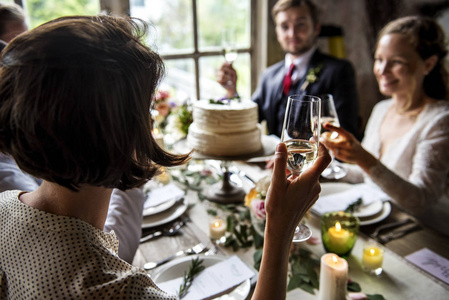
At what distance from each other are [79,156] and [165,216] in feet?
2.78

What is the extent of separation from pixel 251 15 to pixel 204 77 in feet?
2.18

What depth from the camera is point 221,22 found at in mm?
2977

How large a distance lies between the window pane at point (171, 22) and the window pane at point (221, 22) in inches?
3.8

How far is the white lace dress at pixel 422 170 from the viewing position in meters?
1.43

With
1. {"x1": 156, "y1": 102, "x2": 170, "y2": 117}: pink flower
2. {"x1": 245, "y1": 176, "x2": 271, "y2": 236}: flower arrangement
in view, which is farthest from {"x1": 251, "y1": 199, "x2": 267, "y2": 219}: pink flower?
{"x1": 156, "y1": 102, "x2": 170, "y2": 117}: pink flower

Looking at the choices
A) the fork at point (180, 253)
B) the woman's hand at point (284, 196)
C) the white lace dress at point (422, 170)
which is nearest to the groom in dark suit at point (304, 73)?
the white lace dress at point (422, 170)

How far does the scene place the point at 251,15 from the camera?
3.03 metres

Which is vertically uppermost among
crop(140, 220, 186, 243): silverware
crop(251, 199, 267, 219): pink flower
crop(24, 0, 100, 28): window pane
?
crop(24, 0, 100, 28): window pane

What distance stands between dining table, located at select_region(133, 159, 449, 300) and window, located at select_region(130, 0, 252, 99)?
5.41ft

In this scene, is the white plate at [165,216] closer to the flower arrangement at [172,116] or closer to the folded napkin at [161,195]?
the folded napkin at [161,195]

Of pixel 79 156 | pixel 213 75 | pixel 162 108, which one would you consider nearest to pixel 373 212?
pixel 79 156

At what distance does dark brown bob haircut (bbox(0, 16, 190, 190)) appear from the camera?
0.55 meters

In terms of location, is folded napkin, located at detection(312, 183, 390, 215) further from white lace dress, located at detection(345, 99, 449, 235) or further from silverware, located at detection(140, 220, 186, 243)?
silverware, located at detection(140, 220, 186, 243)

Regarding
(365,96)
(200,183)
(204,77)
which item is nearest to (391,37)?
(200,183)
